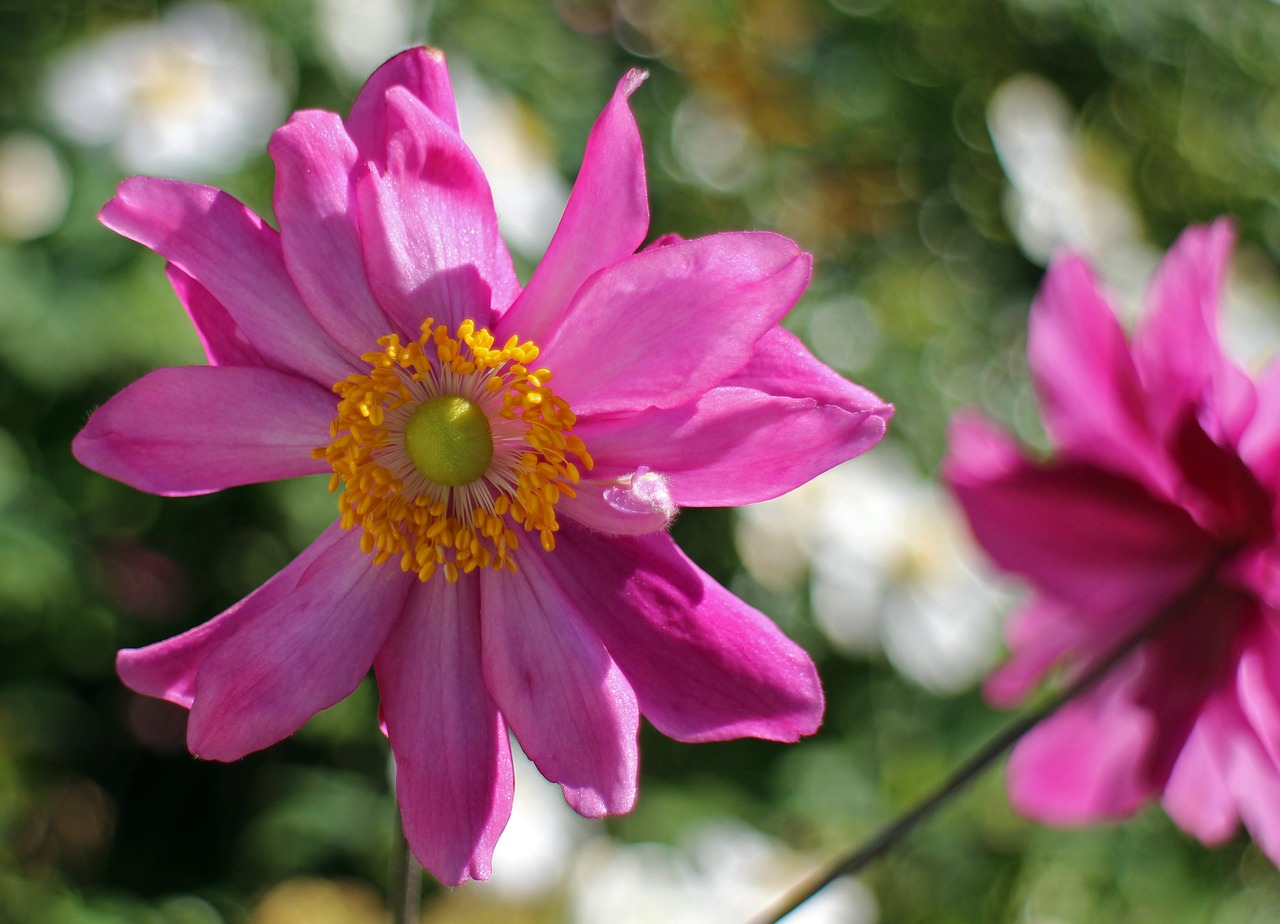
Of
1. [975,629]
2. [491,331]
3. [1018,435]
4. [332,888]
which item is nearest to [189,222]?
[491,331]

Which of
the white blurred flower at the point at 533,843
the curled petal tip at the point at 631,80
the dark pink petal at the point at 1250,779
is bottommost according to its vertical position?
the white blurred flower at the point at 533,843

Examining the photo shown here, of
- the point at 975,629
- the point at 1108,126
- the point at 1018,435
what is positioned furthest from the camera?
the point at 1108,126

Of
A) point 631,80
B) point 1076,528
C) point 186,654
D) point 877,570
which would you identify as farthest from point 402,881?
point 877,570

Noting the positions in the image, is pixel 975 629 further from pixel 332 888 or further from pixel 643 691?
pixel 643 691

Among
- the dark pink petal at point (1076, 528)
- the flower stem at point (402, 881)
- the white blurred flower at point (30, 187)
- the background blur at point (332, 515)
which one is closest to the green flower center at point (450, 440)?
the flower stem at point (402, 881)

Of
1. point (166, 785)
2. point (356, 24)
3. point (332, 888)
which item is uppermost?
point (356, 24)

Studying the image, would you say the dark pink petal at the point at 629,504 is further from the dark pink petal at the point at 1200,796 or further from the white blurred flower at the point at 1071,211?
the white blurred flower at the point at 1071,211
